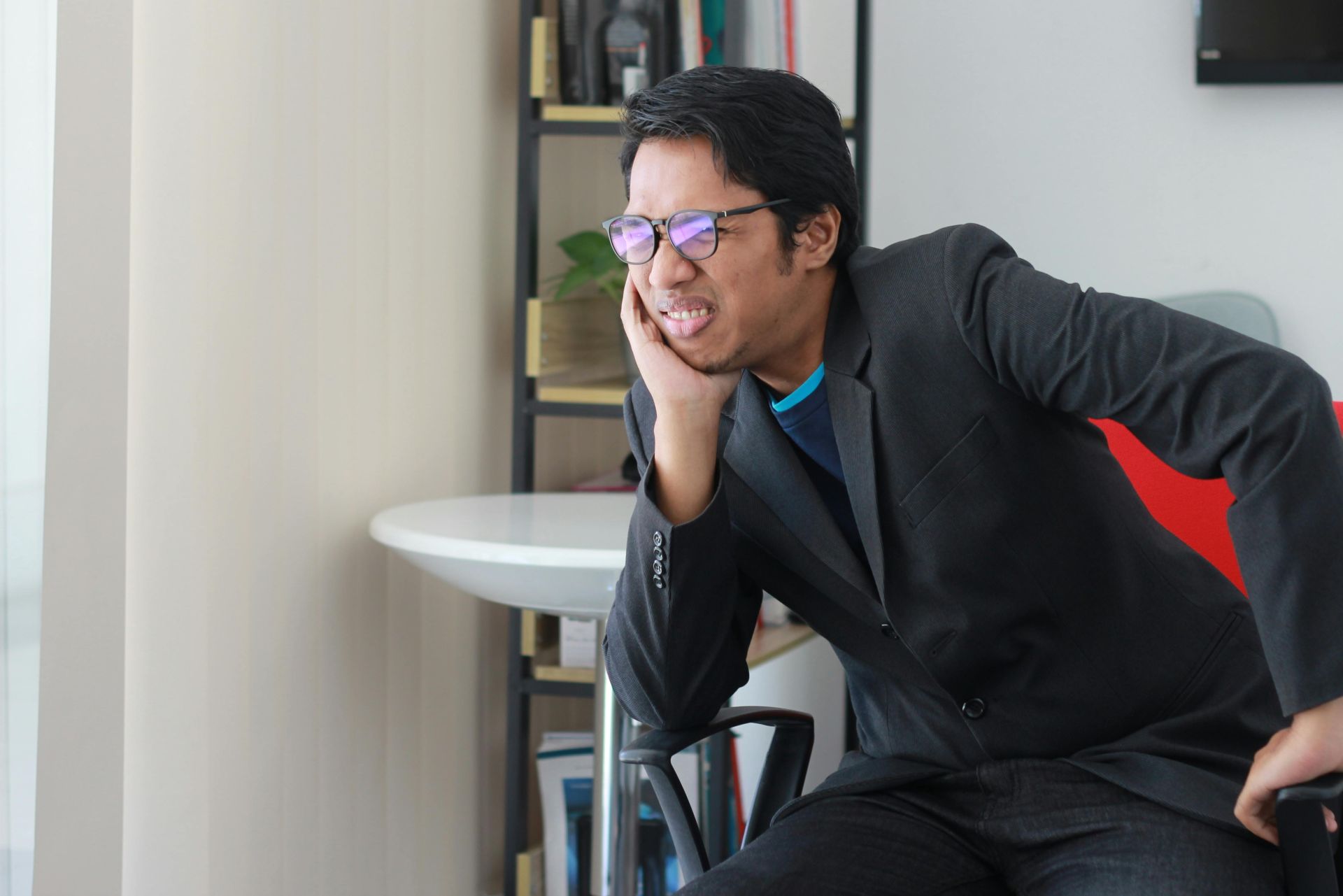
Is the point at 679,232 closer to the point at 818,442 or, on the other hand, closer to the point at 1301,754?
the point at 818,442

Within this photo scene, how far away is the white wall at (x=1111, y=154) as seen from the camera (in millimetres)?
2426

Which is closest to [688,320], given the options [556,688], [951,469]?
[951,469]

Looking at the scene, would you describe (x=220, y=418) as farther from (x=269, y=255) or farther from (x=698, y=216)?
(x=698, y=216)

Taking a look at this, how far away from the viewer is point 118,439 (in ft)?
5.08

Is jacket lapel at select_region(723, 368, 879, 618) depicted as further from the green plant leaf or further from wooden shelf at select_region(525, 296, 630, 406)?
the green plant leaf

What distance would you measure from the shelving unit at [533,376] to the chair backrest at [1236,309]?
26.9 inches

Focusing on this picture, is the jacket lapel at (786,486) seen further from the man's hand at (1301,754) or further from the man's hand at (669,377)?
the man's hand at (1301,754)

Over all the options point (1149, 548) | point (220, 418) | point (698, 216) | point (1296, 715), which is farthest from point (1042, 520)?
point (220, 418)

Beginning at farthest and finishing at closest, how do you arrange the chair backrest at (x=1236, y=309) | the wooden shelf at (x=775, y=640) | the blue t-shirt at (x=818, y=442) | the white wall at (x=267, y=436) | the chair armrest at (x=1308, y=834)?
the chair backrest at (x=1236, y=309)
the wooden shelf at (x=775, y=640)
the white wall at (x=267, y=436)
the blue t-shirt at (x=818, y=442)
the chair armrest at (x=1308, y=834)

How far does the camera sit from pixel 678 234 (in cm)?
Result: 125

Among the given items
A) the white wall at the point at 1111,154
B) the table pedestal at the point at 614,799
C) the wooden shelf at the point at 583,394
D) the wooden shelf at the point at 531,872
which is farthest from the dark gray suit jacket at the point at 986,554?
the white wall at the point at 1111,154

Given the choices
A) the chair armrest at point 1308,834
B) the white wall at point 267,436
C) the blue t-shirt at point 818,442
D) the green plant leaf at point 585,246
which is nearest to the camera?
the chair armrest at point 1308,834

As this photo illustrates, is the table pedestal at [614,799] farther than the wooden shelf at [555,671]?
No

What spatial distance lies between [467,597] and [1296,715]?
1.57 m
